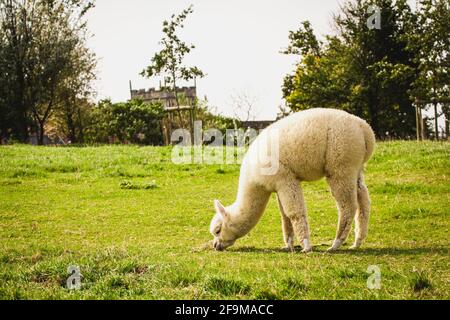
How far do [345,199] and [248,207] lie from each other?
150cm

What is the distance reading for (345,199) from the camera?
27.9 feet

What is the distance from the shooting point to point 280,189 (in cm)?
860

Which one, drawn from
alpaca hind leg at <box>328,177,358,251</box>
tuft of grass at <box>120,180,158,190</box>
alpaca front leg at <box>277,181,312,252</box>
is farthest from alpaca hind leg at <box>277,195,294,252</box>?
tuft of grass at <box>120,180,158,190</box>

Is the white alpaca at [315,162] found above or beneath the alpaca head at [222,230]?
above

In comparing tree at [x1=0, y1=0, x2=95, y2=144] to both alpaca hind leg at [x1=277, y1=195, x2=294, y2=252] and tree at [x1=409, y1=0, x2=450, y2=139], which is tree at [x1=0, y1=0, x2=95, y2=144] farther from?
alpaca hind leg at [x1=277, y1=195, x2=294, y2=252]

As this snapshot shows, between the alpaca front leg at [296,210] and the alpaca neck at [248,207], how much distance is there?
1.62 feet

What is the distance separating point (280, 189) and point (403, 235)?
2734 mm

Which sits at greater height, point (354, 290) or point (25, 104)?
point (25, 104)

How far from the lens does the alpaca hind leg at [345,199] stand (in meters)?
8.45

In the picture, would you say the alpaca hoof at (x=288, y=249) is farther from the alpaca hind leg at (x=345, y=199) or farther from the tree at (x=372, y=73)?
the tree at (x=372, y=73)

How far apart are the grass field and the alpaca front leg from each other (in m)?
0.32

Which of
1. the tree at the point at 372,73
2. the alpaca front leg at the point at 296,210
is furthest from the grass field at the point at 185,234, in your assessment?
the tree at the point at 372,73
